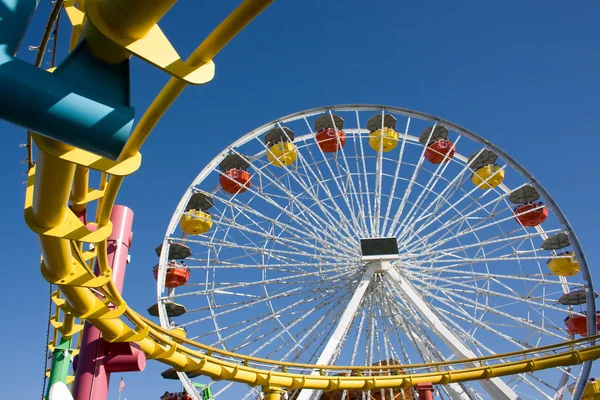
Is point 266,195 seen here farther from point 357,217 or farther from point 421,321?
point 421,321

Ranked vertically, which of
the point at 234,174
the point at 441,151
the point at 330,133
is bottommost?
the point at 441,151

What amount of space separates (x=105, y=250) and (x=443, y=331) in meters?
10.2

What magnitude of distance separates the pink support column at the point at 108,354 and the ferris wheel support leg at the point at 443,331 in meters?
8.48

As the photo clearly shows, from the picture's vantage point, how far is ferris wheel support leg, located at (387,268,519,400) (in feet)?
37.4

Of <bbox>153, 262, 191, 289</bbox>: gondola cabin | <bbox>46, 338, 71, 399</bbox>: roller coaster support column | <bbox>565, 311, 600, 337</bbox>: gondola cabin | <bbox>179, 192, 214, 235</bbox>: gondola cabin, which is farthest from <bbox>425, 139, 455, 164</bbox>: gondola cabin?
<bbox>46, 338, 71, 399</bbox>: roller coaster support column

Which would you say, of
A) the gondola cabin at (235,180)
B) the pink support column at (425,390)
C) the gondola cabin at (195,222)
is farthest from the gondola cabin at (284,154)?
the pink support column at (425,390)

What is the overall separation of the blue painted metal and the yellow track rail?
0.21 m

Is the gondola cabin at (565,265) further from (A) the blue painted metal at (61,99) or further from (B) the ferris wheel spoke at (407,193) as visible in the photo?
(A) the blue painted metal at (61,99)

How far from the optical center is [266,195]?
16250mm

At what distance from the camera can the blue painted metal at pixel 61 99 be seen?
6.21 feet

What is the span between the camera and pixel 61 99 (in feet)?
6.44

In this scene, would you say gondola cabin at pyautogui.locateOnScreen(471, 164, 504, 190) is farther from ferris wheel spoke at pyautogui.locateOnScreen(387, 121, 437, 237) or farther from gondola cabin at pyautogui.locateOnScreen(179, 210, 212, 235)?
gondola cabin at pyautogui.locateOnScreen(179, 210, 212, 235)

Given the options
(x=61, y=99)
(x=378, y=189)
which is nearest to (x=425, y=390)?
(x=378, y=189)

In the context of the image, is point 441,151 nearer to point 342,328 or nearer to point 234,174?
point 234,174
